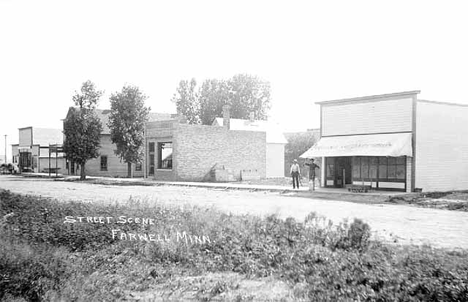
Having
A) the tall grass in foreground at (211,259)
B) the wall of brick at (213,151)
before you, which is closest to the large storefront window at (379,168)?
the wall of brick at (213,151)

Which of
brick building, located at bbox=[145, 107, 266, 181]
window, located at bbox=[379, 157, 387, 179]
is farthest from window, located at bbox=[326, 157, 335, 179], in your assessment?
brick building, located at bbox=[145, 107, 266, 181]

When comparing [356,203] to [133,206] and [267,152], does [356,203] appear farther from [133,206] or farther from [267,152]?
[267,152]

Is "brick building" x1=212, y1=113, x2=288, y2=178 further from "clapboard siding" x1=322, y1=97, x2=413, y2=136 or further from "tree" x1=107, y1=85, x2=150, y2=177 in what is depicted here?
"clapboard siding" x1=322, y1=97, x2=413, y2=136

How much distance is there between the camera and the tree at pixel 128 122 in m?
42.2

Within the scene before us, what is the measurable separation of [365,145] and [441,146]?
14.0ft

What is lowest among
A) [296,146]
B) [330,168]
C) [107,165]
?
[107,165]

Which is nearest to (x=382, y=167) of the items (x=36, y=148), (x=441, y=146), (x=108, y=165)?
(x=441, y=146)

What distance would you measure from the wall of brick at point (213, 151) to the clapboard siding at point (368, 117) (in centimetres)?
1220

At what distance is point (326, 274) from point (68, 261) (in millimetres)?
4498

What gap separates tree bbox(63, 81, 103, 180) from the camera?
40156 mm

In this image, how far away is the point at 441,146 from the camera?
2486 cm

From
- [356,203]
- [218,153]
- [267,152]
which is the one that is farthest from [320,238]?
[267,152]

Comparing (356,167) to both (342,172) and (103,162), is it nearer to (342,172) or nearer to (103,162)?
→ (342,172)

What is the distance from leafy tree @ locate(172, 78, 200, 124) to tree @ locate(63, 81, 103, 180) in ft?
124
